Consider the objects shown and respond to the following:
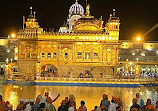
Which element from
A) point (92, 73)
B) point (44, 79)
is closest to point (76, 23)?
point (92, 73)

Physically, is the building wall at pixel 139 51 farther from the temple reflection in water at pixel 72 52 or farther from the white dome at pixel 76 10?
the temple reflection in water at pixel 72 52

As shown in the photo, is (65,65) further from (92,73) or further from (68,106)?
(68,106)

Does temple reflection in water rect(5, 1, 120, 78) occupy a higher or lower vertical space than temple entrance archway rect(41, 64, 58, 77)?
higher

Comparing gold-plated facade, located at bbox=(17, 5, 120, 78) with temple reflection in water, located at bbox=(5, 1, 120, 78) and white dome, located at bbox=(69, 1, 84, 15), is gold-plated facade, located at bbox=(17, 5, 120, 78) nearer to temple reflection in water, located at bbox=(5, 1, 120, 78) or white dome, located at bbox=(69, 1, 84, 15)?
temple reflection in water, located at bbox=(5, 1, 120, 78)

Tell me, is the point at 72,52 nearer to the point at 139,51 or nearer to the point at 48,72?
Answer: the point at 48,72

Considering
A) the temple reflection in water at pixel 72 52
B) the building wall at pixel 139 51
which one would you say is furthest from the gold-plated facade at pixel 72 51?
the building wall at pixel 139 51

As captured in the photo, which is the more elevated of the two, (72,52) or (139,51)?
(139,51)

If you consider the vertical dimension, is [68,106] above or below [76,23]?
below

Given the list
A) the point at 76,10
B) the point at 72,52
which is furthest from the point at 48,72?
the point at 76,10

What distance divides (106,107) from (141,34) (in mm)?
53405

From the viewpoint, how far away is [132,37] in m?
67.2

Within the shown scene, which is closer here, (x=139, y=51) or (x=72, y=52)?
(x=72, y=52)

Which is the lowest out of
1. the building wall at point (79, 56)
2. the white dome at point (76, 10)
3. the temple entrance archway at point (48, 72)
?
the temple entrance archway at point (48, 72)

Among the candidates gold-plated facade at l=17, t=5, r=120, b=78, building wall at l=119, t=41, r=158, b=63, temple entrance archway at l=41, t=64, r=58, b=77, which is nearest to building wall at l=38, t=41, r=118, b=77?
gold-plated facade at l=17, t=5, r=120, b=78
